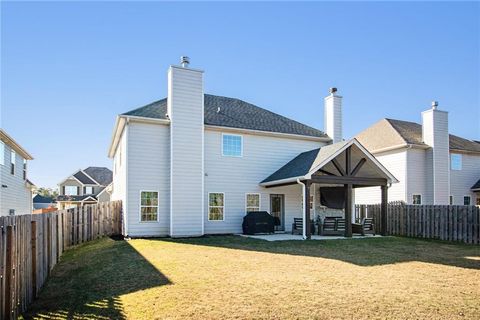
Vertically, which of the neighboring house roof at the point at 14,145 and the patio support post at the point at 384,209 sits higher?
the neighboring house roof at the point at 14,145

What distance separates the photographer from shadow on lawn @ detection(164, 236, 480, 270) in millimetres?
10672

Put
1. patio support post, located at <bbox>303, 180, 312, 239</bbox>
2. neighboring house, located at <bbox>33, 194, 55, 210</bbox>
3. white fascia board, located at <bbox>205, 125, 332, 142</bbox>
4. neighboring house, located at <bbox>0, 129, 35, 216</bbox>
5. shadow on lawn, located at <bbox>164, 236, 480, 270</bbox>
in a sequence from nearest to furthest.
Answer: shadow on lawn, located at <bbox>164, 236, 480, 270</bbox> → patio support post, located at <bbox>303, 180, 312, 239</bbox> → white fascia board, located at <bbox>205, 125, 332, 142</bbox> → neighboring house, located at <bbox>0, 129, 35, 216</bbox> → neighboring house, located at <bbox>33, 194, 55, 210</bbox>

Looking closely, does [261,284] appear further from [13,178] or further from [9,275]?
[13,178]

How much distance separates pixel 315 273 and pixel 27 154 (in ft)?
87.5

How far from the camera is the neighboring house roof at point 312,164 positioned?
15.8 metres

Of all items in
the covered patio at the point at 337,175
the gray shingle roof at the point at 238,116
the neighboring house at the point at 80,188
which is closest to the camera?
the covered patio at the point at 337,175

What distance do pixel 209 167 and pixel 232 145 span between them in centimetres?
173

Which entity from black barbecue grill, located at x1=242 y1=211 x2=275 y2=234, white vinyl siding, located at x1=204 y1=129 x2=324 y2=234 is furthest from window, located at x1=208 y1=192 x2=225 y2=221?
black barbecue grill, located at x1=242 y1=211 x2=275 y2=234

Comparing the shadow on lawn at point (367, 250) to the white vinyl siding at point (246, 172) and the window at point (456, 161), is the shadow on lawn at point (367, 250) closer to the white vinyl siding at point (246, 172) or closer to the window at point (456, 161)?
the white vinyl siding at point (246, 172)

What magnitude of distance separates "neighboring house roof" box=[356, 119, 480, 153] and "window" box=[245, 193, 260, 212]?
443 inches

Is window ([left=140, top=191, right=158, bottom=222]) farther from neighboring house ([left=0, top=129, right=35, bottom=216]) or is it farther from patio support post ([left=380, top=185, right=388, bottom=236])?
patio support post ([left=380, top=185, right=388, bottom=236])

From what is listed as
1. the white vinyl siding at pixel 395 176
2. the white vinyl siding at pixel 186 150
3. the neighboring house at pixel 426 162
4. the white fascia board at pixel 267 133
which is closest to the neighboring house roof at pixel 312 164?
the white fascia board at pixel 267 133

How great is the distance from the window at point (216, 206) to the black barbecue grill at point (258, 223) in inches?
50.0

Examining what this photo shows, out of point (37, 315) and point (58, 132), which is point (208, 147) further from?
point (58, 132)
